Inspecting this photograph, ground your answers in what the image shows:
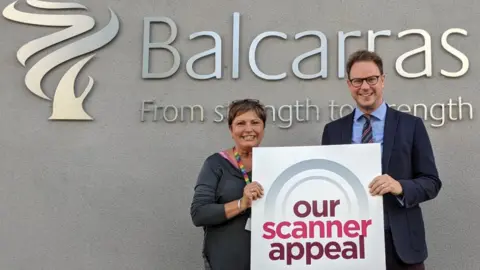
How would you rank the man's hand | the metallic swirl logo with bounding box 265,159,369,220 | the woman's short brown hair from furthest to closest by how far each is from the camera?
the woman's short brown hair
the metallic swirl logo with bounding box 265,159,369,220
the man's hand

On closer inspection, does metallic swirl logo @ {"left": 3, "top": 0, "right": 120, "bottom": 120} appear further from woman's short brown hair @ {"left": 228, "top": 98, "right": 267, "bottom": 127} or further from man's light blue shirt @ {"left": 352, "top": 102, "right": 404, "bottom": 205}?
man's light blue shirt @ {"left": 352, "top": 102, "right": 404, "bottom": 205}

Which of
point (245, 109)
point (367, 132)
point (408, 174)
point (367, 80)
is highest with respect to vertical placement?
point (367, 80)

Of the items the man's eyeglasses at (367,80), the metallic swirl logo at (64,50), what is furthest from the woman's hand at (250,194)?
the metallic swirl logo at (64,50)

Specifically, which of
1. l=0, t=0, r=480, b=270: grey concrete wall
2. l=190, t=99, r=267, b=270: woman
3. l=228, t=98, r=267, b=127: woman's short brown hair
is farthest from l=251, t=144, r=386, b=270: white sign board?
l=0, t=0, r=480, b=270: grey concrete wall

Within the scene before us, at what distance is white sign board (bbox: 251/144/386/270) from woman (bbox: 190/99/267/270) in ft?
0.34

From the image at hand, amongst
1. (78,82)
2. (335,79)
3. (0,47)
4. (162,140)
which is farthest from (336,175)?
(0,47)

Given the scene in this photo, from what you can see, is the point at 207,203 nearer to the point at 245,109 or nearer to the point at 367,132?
the point at 245,109

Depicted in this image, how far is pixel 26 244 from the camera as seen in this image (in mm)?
4043

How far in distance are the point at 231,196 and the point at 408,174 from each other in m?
0.80

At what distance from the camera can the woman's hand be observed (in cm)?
283

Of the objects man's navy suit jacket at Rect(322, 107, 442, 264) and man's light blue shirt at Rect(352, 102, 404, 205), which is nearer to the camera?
man's navy suit jacket at Rect(322, 107, 442, 264)

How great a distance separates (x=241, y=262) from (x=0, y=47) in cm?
235

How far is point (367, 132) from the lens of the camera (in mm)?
2924

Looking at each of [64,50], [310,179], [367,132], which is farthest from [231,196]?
[64,50]
